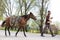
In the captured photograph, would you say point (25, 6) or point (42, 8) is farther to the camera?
point (25, 6)

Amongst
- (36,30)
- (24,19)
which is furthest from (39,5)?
(24,19)

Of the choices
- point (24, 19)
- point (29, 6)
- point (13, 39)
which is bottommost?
point (13, 39)

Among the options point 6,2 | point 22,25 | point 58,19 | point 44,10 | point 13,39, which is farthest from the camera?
point 6,2

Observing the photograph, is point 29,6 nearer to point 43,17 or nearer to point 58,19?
point 43,17

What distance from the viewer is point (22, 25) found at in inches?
204

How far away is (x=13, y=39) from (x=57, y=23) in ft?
7.76

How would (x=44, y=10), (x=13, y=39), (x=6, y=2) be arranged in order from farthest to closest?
(x=6, y=2) < (x=44, y=10) < (x=13, y=39)

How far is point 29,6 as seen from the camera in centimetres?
746

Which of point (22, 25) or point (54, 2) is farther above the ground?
point (54, 2)

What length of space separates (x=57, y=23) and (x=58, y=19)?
131 millimetres

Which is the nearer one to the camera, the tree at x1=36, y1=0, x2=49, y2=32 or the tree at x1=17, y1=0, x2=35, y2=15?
the tree at x1=36, y1=0, x2=49, y2=32

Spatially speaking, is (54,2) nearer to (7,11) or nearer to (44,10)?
(44,10)

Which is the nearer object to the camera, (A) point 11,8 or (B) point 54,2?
(B) point 54,2

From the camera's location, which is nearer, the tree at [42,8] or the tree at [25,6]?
the tree at [42,8]
